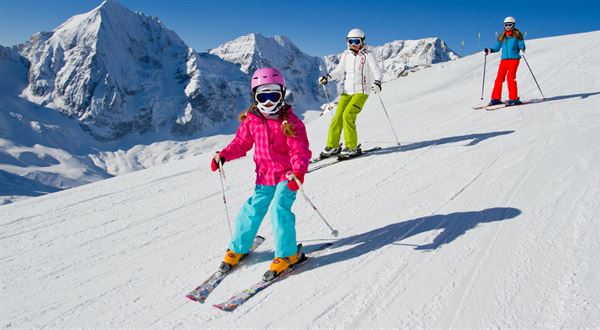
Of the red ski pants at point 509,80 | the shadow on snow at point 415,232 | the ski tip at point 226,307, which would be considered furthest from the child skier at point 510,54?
the ski tip at point 226,307

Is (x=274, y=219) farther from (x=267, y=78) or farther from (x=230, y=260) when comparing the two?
(x=267, y=78)

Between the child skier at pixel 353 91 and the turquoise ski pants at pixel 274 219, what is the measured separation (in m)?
3.96

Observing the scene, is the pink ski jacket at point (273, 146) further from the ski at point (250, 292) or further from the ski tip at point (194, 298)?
the ski tip at point (194, 298)

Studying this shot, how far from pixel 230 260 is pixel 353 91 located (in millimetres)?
4986

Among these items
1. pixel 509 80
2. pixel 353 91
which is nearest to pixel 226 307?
pixel 353 91

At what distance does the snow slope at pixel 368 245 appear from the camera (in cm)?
313

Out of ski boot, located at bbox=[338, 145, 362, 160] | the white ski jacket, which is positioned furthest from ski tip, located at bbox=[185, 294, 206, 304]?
the white ski jacket

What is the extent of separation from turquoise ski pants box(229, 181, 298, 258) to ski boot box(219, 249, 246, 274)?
4 cm

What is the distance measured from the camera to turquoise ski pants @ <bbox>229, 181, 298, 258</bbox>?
393cm

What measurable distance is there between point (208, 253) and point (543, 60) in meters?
19.0

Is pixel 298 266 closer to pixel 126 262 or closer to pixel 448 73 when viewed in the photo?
pixel 126 262

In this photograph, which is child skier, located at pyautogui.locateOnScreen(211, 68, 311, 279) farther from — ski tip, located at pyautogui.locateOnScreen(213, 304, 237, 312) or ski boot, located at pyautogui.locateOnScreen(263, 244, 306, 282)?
ski tip, located at pyautogui.locateOnScreen(213, 304, 237, 312)

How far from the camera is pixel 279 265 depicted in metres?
3.87

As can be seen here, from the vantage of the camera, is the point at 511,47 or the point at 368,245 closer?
the point at 368,245
